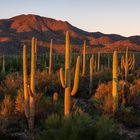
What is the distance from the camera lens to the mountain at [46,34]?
425ft

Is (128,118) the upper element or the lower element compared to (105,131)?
lower

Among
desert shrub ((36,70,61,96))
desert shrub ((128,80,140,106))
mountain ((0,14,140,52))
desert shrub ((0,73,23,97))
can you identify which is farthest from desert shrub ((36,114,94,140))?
mountain ((0,14,140,52))

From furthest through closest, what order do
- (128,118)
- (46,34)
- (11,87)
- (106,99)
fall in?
(46,34)
(11,87)
(106,99)
(128,118)

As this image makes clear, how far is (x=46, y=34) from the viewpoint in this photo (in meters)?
151

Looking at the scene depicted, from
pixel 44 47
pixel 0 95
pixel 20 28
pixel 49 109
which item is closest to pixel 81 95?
pixel 0 95

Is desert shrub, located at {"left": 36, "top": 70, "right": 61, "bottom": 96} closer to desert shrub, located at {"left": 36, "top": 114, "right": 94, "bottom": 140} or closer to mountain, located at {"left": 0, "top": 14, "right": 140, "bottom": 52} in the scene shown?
desert shrub, located at {"left": 36, "top": 114, "right": 94, "bottom": 140}

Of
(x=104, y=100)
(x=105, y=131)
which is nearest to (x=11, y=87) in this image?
(x=104, y=100)

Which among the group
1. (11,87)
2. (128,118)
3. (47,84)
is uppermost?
(11,87)

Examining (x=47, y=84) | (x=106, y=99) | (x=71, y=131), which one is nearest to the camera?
(x=71, y=131)

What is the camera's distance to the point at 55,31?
531ft

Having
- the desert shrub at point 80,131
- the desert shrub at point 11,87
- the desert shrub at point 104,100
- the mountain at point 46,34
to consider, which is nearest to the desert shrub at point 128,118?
the desert shrub at point 104,100

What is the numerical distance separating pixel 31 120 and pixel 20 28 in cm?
14029

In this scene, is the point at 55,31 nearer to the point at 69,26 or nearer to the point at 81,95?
the point at 69,26

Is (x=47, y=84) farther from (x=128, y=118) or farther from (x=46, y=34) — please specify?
(x=46, y=34)
